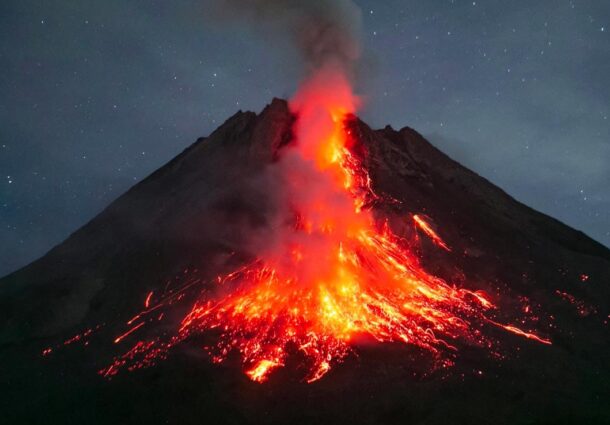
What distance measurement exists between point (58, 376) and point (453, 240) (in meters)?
28.5

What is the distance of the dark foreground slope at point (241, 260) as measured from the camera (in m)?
27.8

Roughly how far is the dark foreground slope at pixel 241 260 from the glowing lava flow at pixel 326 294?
1.37 meters

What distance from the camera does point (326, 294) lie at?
37.8 metres

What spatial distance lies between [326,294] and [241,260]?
636cm

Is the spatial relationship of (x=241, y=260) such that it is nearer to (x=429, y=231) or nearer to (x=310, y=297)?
(x=310, y=297)

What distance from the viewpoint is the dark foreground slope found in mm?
27812

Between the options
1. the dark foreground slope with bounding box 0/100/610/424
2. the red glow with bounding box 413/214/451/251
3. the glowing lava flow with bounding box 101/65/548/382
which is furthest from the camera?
the red glow with bounding box 413/214/451/251

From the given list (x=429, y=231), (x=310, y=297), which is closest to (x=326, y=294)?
(x=310, y=297)

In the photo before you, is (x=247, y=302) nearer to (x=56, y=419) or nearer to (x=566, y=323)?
(x=56, y=419)

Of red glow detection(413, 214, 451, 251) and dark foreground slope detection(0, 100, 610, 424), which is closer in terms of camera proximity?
dark foreground slope detection(0, 100, 610, 424)

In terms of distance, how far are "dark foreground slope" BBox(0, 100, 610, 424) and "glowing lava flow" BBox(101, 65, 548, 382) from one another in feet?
4.51

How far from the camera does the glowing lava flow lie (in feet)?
107

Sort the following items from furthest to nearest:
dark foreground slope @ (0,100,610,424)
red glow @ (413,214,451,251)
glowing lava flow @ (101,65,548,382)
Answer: red glow @ (413,214,451,251) < glowing lava flow @ (101,65,548,382) < dark foreground slope @ (0,100,610,424)

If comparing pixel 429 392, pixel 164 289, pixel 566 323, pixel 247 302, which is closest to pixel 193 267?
pixel 164 289
